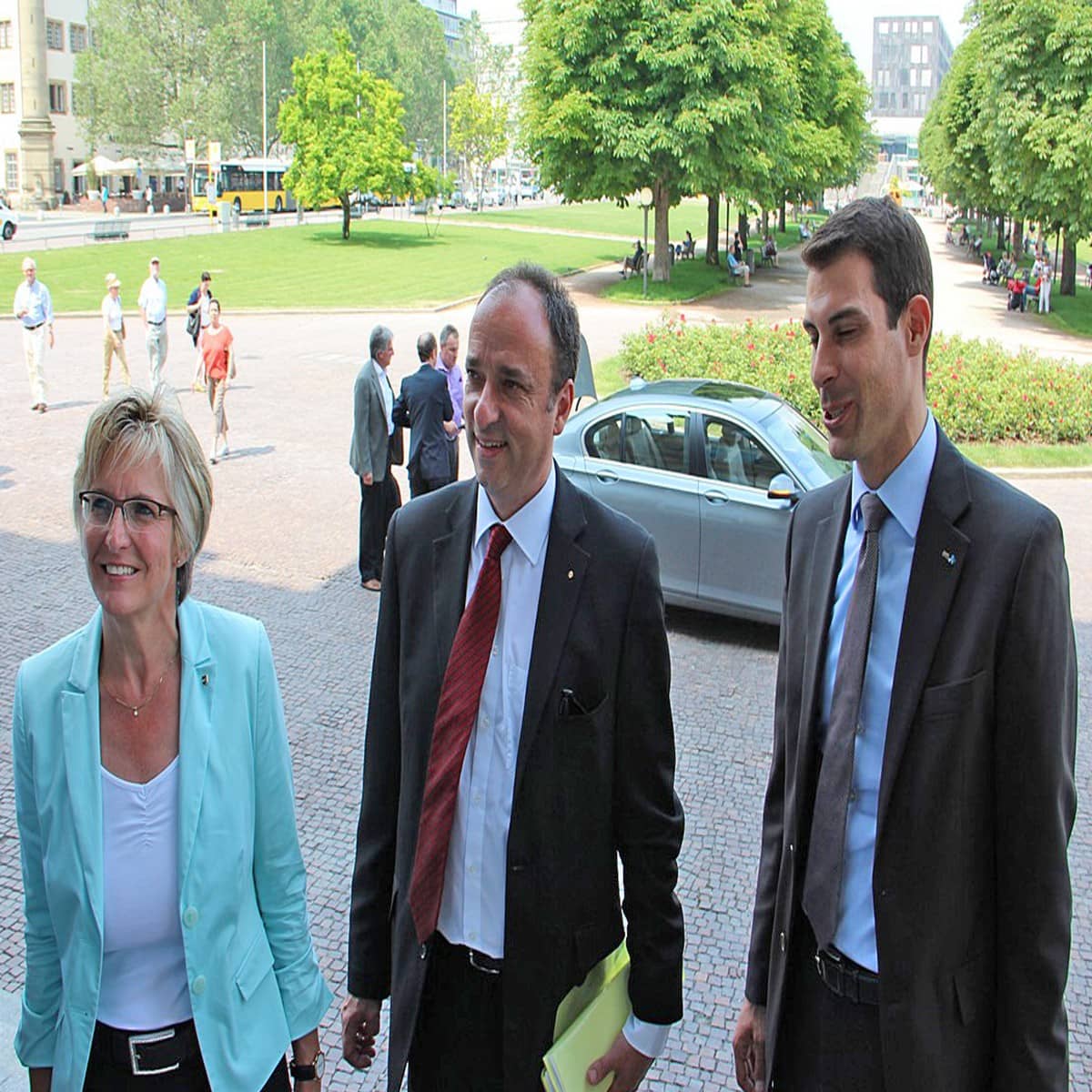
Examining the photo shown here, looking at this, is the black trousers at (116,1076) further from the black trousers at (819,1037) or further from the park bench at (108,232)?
the park bench at (108,232)

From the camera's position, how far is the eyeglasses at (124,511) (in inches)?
105

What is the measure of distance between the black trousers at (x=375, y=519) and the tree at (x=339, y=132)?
158 feet

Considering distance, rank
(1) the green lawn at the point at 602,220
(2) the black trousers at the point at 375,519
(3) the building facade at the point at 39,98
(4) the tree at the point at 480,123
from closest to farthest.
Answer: (2) the black trousers at the point at 375,519, (1) the green lawn at the point at 602,220, (3) the building facade at the point at 39,98, (4) the tree at the point at 480,123

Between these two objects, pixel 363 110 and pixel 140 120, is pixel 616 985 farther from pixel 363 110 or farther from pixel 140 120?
pixel 140 120

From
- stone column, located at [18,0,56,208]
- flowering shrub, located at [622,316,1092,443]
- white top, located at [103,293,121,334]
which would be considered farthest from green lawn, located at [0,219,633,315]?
stone column, located at [18,0,56,208]

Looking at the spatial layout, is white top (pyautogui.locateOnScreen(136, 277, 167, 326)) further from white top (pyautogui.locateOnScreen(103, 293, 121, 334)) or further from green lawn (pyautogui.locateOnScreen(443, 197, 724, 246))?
green lawn (pyautogui.locateOnScreen(443, 197, 724, 246))

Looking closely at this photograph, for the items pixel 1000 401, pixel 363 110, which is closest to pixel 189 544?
pixel 1000 401

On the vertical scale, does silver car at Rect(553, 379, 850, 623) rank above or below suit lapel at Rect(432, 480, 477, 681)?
below

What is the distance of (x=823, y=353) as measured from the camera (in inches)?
99.0

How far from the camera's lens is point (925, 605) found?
2385 millimetres

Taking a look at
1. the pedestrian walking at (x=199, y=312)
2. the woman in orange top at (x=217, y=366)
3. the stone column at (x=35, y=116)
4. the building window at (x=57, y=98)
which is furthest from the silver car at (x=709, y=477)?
the building window at (x=57, y=98)

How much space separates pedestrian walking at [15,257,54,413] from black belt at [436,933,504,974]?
17129 mm

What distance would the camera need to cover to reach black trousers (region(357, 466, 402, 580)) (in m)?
10.2

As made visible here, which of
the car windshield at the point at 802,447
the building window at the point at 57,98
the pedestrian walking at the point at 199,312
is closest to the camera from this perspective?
the car windshield at the point at 802,447
